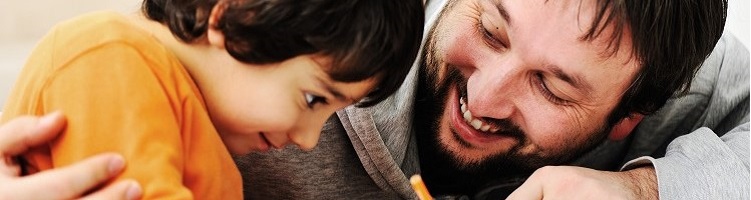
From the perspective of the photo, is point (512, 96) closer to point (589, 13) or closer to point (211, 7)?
point (589, 13)

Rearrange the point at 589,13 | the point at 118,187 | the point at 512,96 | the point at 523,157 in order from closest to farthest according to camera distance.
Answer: the point at 118,187, the point at 589,13, the point at 512,96, the point at 523,157

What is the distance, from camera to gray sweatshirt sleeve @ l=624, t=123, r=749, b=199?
1.08 metres

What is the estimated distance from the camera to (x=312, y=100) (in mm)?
811

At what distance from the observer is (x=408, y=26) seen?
30.9 inches

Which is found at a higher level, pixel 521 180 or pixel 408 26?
pixel 408 26

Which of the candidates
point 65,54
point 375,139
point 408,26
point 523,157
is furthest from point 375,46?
point 523,157

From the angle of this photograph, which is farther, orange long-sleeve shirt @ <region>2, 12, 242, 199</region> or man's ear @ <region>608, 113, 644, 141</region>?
man's ear @ <region>608, 113, 644, 141</region>

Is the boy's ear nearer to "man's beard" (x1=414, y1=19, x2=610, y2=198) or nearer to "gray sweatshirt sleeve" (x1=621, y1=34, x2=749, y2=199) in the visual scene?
"man's beard" (x1=414, y1=19, x2=610, y2=198)

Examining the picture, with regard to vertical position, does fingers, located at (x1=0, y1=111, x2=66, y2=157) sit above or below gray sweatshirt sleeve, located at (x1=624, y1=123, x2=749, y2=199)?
above

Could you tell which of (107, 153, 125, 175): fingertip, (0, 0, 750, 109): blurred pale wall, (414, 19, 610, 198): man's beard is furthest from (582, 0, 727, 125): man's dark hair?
(0, 0, 750, 109): blurred pale wall

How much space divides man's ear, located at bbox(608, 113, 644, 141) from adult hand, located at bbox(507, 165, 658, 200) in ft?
0.77

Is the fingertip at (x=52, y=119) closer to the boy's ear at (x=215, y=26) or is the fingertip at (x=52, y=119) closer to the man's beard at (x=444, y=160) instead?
the boy's ear at (x=215, y=26)

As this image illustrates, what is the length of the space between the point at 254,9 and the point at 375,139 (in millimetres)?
439

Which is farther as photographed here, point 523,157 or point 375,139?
point 523,157
